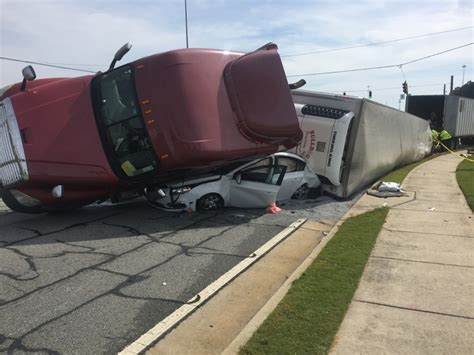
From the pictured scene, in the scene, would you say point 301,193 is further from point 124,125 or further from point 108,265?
point 108,265

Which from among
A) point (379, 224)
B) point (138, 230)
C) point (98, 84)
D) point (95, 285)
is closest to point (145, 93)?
point (98, 84)

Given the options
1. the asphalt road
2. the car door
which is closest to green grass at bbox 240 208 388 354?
the asphalt road

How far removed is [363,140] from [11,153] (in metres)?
8.39

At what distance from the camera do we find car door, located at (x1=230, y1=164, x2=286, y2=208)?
10.5 m

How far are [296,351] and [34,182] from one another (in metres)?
5.98

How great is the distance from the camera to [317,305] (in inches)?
188

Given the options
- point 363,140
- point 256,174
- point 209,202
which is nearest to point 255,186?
point 256,174

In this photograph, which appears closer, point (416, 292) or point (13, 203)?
point (416, 292)

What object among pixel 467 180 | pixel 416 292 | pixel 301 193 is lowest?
pixel 467 180

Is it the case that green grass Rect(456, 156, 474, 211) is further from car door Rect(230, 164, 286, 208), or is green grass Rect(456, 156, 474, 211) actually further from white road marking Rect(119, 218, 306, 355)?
white road marking Rect(119, 218, 306, 355)

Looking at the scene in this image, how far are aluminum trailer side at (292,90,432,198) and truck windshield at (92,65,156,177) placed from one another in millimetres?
5340

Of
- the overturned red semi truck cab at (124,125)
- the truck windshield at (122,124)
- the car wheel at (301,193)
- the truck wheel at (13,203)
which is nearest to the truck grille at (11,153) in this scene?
the overturned red semi truck cab at (124,125)

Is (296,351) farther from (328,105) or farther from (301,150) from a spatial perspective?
(328,105)

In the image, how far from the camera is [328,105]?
1293 cm
